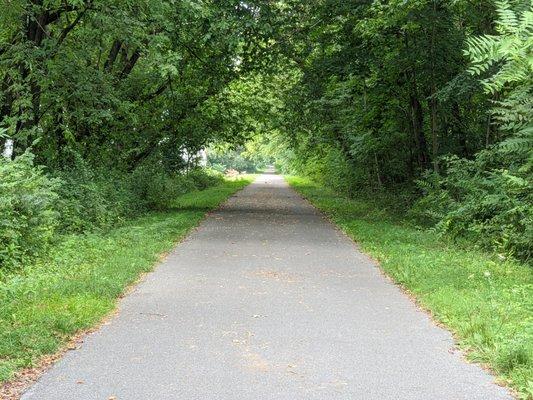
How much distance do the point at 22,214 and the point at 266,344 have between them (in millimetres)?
6463

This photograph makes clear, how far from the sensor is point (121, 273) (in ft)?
30.3

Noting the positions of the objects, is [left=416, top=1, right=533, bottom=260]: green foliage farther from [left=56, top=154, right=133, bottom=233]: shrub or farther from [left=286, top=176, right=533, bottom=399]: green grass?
[left=56, top=154, right=133, bottom=233]: shrub

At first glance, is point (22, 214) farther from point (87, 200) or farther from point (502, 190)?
point (502, 190)

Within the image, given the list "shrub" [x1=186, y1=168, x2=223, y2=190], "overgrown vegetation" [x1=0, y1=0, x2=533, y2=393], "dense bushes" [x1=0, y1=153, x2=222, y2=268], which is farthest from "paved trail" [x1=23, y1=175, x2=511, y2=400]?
"shrub" [x1=186, y1=168, x2=223, y2=190]

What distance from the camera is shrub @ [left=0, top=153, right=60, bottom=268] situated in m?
9.77

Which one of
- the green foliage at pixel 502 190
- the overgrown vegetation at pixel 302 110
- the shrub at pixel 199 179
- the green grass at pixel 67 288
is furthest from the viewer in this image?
the shrub at pixel 199 179

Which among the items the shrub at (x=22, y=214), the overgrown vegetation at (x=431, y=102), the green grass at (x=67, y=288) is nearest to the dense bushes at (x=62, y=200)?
the shrub at (x=22, y=214)

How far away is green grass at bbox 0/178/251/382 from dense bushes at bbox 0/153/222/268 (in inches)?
18.7

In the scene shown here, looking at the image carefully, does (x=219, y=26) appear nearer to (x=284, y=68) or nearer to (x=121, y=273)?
(x=284, y=68)

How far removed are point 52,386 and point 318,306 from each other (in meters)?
3.70

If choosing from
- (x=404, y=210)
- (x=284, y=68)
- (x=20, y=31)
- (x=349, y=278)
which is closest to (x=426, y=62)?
(x=404, y=210)

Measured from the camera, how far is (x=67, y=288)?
7.99 meters

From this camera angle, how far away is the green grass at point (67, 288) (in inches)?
230

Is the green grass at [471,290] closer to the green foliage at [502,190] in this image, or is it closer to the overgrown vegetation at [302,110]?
the overgrown vegetation at [302,110]
